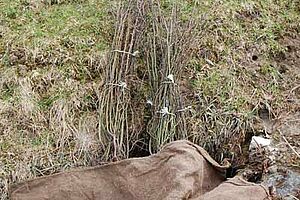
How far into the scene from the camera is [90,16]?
3402 millimetres

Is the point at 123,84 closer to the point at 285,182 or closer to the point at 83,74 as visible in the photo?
the point at 83,74

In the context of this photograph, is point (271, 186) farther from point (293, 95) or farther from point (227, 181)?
point (293, 95)

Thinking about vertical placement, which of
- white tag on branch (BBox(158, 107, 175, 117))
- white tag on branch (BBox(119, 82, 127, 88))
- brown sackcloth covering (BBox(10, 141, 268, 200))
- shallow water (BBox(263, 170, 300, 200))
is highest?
white tag on branch (BBox(119, 82, 127, 88))

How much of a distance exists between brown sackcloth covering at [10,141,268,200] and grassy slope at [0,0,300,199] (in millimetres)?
234

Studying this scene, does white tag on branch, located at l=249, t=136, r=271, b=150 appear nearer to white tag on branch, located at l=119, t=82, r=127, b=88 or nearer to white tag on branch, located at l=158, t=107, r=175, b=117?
white tag on branch, located at l=158, t=107, r=175, b=117

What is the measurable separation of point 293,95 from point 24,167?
5.17 feet

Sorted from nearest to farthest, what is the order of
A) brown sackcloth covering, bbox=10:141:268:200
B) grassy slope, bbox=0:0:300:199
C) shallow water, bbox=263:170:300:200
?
1. brown sackcloth covering, bbox=10:141:268:200
2. shallow water, bbox=263:170:300:200
3. grassy slope, bbox=0:0:300:199

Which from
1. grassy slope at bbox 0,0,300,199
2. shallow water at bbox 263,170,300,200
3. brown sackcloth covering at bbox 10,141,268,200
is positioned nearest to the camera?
brown sackcloth covering at bbox 10,141,268,200

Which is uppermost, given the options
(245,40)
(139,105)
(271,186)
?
(245,40)

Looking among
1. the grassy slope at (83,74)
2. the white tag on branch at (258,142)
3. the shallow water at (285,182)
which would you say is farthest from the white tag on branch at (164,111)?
the shallow water at (285,182)

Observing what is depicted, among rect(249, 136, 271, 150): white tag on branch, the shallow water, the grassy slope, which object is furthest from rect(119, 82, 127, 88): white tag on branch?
the shallow water

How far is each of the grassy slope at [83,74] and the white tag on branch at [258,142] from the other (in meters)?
0.11

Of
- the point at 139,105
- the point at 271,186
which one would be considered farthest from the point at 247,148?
the point at 139,105

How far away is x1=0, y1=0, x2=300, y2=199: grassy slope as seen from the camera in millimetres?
2811
